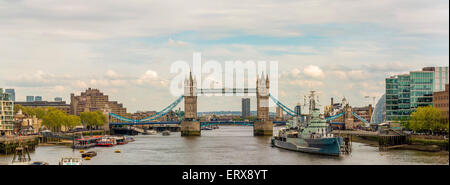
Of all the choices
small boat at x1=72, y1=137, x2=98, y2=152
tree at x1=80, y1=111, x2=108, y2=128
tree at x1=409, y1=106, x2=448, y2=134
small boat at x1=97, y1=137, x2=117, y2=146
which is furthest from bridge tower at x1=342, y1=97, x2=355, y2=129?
small boat at x1=72, y1=137, x2=98, y2=152

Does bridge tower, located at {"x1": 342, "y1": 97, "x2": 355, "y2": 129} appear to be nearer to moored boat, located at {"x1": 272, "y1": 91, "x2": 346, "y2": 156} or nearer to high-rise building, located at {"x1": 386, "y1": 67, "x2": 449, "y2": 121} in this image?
high-rise building, located at {"x1": 386, "y1": 67, "x2": 449, "y2": 121}

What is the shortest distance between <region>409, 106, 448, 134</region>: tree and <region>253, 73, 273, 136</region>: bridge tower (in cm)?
5841

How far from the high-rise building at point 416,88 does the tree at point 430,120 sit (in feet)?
55.0

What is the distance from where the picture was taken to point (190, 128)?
124875 millimetres

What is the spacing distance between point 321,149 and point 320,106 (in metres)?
7.17

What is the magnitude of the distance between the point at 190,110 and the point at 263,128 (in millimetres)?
18215

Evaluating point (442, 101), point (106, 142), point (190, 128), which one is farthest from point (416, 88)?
point (190, 128)

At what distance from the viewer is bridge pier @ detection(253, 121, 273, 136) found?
411 feet

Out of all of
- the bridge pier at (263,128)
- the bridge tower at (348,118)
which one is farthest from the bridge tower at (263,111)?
the bridge tower at (348,118)

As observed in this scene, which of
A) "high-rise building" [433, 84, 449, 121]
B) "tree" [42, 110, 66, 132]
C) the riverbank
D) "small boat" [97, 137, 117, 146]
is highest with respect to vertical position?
"high-rise building" [433, 84, 449, 121]
